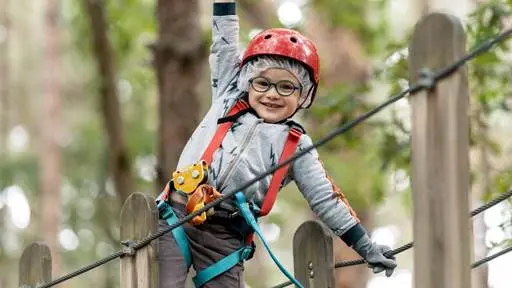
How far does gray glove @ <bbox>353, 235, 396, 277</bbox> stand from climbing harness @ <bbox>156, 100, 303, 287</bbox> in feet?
0.80

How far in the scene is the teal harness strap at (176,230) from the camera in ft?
12.7

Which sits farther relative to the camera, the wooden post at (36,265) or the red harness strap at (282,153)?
the wooden post at (36,265)

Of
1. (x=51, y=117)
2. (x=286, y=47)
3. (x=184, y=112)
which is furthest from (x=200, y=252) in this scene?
(x=51, y=117)

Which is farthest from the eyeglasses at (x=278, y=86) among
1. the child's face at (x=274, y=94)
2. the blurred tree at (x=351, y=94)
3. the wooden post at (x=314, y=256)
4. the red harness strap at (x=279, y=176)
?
the blurred tree at (x=351, y=94)

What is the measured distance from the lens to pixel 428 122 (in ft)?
9.60

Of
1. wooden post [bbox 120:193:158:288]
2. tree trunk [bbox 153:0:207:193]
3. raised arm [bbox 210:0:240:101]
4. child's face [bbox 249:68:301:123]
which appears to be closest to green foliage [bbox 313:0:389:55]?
tree trunk [bbox 153:0:207:193]

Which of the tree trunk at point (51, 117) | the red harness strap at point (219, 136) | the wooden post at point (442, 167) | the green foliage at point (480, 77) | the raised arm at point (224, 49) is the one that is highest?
the tree trunk at point (51, 117)

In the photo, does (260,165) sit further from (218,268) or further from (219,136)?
(218,268)

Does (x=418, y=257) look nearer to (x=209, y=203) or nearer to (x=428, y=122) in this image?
(x=428, y=122)

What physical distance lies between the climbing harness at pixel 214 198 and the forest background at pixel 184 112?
0.98 metres

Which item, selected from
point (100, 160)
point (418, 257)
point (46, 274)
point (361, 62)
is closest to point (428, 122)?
point (418, 257)

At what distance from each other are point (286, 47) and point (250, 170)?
423 millimetres

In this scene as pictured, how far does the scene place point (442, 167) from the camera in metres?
2.89

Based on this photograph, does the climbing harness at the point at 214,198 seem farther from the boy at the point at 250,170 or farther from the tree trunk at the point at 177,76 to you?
the tree trunk at the point at 177,76
